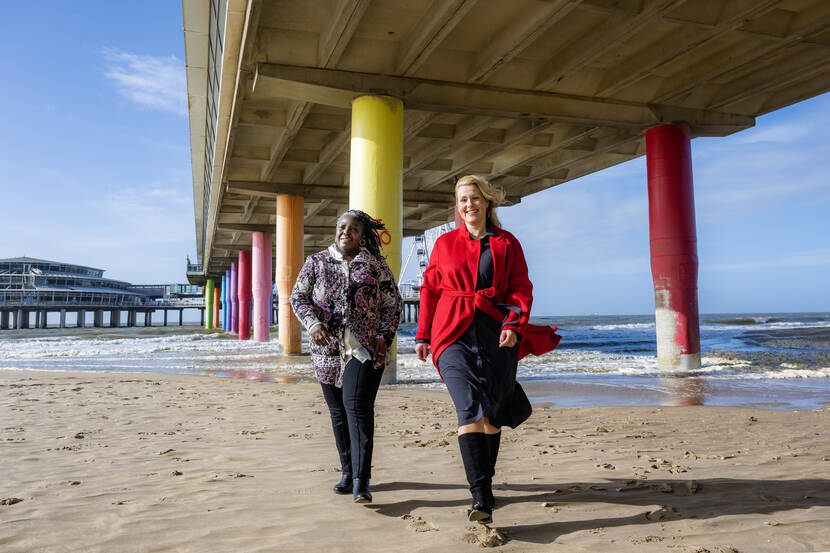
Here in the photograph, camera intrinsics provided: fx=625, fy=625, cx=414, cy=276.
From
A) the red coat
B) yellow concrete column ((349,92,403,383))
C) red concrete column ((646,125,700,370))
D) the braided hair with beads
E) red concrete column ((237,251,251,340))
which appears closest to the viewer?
the red coat

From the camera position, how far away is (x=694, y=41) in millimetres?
10312

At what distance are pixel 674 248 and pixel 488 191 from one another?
10.3 m

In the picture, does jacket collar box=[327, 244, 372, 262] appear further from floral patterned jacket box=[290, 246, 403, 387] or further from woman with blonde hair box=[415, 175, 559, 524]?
woman with blonde hair box=[415, 175, 559, 524]

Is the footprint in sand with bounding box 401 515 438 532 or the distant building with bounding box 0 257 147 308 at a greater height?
the distant building with bounding box 0 257 147 308

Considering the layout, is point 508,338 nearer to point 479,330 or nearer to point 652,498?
point 479,330

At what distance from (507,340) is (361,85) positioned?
8567mm

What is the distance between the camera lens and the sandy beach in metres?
2.80

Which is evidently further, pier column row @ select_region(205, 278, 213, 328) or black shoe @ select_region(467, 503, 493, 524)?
pier column row @ select_region(205, 278, 213, 328)

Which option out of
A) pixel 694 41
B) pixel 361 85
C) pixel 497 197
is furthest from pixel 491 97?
pixel 497 197

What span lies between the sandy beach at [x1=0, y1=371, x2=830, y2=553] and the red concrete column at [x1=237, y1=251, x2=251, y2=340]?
27527 millimetres

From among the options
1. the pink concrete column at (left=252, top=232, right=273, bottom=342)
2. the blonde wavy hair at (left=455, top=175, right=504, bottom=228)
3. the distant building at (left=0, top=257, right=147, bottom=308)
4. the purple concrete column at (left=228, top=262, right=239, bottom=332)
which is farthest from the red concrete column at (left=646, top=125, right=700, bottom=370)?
the distant building at (left=0, top=257, right=147, bottom=308)

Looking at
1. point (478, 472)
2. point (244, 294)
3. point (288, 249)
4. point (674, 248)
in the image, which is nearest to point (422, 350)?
point (478, 472)

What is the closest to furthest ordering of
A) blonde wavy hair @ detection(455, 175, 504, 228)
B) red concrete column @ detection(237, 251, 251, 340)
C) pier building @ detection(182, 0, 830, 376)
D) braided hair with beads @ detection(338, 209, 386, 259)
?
blonde wavy hair @ detection(455, 175, 504, 228), braided hair with beads @ detection(338, 209, 386, 259), pier building @ detection(182, 0, 830, 376), red concrete column @ detection(237, 251, 251, 340)

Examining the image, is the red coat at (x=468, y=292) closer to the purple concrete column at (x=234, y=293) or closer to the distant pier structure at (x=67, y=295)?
the purple concrete column at (x=234, y=293)
